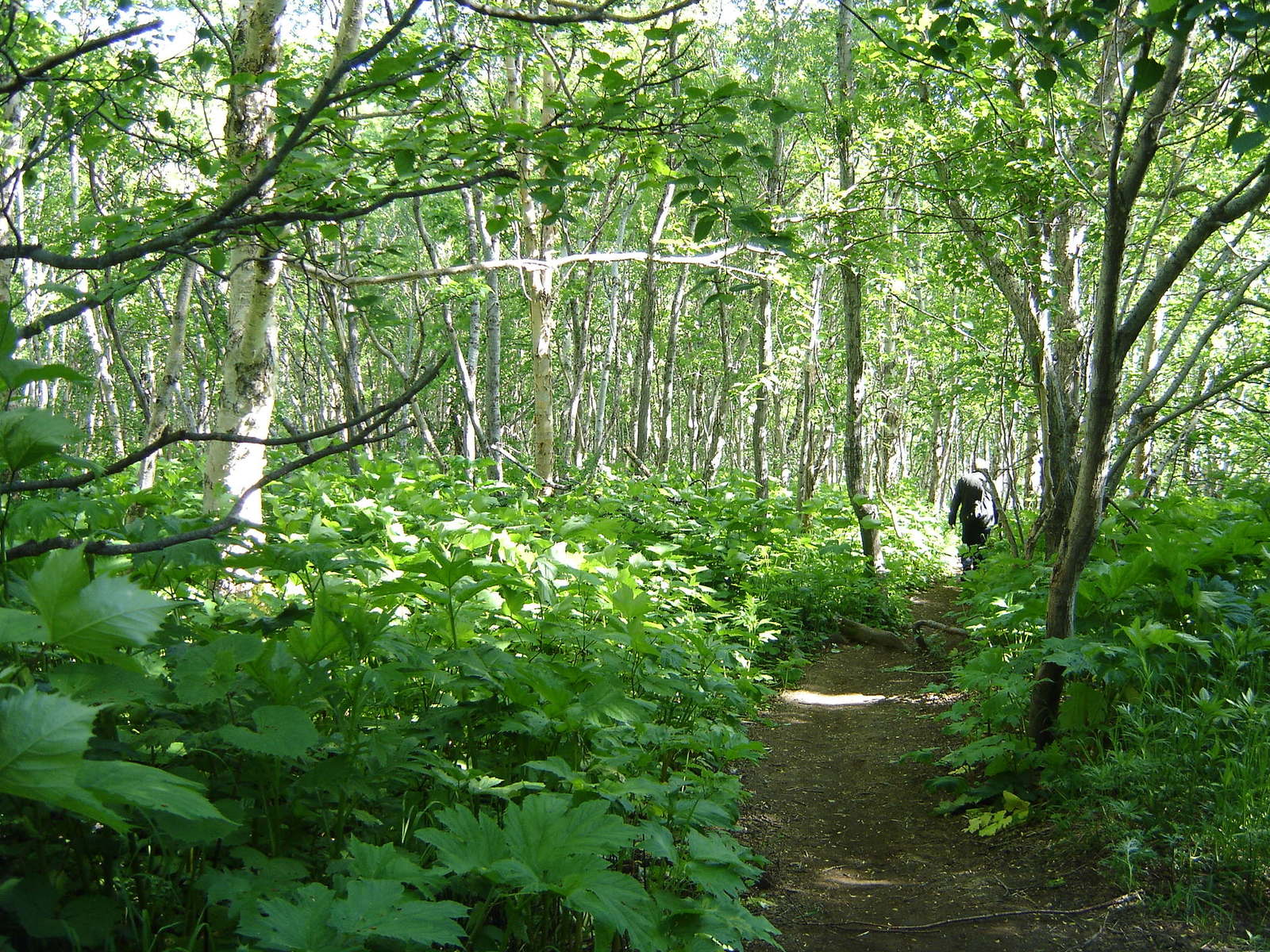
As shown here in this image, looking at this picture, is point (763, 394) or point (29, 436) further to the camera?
point (763, 394)

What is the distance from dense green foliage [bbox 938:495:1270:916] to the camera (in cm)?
306

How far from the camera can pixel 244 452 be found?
4859 millimetres

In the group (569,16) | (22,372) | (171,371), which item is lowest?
(22,372)

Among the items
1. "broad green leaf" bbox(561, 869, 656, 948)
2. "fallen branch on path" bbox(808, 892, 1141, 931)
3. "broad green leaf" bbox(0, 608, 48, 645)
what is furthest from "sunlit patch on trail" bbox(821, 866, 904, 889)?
"broad green leaf" bbox(0, 608, 48, 645)

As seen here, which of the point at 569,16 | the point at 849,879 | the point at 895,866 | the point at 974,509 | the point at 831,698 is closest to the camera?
the point at 569,16

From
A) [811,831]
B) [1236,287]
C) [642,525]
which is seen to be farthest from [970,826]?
[642,525]

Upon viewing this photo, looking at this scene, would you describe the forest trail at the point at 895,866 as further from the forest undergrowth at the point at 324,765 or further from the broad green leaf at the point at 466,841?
the broad green leaf at the point at 466,841

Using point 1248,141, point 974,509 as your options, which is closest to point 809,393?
point 974,509

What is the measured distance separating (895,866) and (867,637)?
5396 mm

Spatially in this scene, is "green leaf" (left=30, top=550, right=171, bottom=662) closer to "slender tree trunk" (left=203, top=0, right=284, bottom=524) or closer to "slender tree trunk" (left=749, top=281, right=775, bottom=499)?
"slender tree trunk" (left=203, top=0, right=284, bottom=524)

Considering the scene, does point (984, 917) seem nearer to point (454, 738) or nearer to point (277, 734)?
point (454, 738)

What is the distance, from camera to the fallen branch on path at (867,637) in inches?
345

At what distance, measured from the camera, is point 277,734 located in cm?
171

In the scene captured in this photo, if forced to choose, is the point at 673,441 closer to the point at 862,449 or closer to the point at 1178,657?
the point at 862,449
